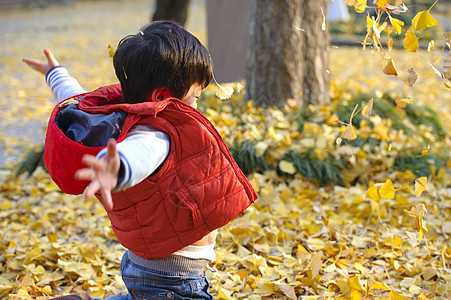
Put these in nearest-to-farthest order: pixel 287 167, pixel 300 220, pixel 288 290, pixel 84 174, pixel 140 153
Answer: pixel 84 174
pixel 140 153
pixel 288 290
pixel 300 220
pixel 287 167

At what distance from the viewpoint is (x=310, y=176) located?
10.6 ft

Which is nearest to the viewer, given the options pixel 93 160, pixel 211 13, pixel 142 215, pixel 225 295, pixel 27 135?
pixel 93 160

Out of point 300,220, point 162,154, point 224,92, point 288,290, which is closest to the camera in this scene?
point 162,154

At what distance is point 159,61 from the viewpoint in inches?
57.3

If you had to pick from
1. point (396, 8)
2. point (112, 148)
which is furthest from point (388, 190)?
point (112, 148)

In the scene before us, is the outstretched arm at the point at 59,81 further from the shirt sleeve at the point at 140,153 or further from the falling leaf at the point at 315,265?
the falling leaf at the point at 315,265

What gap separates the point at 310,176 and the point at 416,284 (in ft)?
4.01

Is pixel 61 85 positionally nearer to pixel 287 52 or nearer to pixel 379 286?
pixel 379 286

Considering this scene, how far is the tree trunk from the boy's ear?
2.41 meters

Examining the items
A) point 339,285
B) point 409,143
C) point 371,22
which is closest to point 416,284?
point 339,285

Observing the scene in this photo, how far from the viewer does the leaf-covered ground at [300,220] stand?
84.9 inches

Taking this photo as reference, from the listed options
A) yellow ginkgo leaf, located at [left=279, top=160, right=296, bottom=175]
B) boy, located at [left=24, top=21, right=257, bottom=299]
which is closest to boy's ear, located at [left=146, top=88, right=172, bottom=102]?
boy, located at [left=24, top=21, right=257, bottom=299]

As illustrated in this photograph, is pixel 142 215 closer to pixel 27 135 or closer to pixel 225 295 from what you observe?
pixel 225 295

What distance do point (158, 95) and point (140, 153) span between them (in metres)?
0.30
